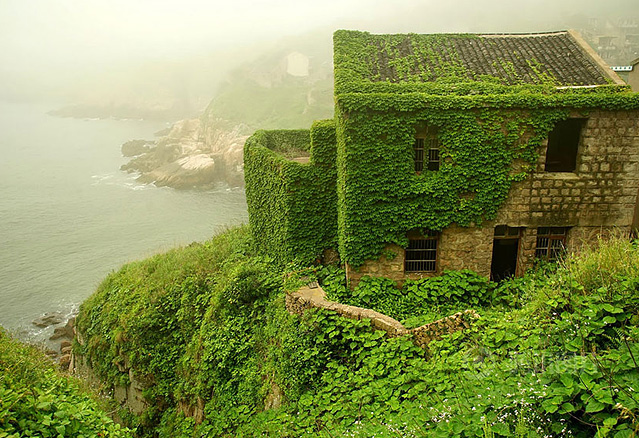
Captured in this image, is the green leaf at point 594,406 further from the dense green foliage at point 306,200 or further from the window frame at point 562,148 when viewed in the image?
the window frame at point 562,148

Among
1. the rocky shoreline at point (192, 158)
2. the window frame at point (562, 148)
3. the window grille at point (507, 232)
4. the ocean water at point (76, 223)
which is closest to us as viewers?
the window grille at point (507, 232)

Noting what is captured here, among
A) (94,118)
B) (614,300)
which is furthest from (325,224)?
(94,118)

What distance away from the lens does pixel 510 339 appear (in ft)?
21.8

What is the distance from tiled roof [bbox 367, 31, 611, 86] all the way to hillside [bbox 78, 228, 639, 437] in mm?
5944

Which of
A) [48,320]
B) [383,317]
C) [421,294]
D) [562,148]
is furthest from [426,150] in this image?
[48,320]

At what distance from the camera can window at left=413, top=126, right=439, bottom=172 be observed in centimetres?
1173

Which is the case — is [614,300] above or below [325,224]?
above

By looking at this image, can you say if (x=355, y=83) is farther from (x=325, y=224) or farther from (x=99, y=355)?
(x=99, y=355)

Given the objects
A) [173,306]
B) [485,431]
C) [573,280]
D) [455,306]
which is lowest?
[173,306]

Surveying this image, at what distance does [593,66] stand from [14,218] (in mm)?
56867

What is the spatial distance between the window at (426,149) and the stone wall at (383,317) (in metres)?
4.60

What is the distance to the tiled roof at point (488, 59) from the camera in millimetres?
12711

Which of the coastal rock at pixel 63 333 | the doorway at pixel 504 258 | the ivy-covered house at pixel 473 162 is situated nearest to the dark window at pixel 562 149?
the ivy-covered house at pixel 473 162

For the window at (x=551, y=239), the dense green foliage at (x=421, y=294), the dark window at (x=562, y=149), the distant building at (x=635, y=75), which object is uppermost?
the distant building at (x=635, y=75)
